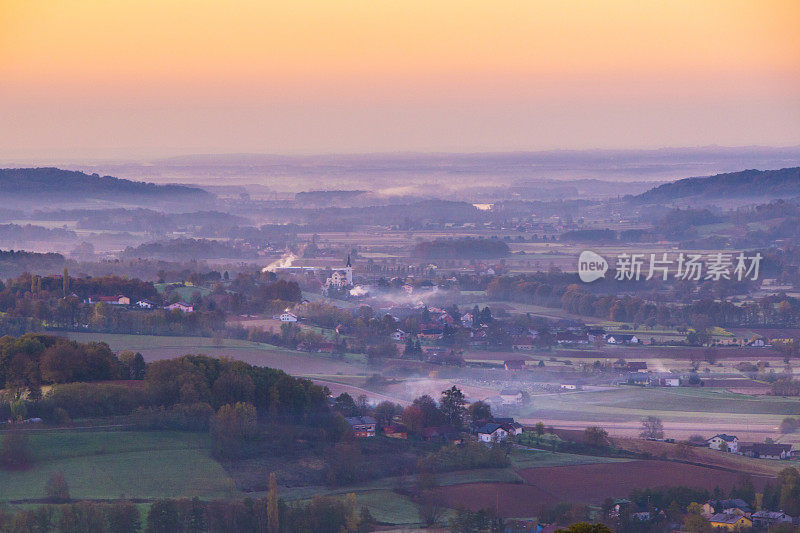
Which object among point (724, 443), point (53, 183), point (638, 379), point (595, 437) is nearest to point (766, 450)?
point (724, 443)

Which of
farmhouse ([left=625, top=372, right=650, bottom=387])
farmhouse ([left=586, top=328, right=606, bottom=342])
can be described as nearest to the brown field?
farmhouse ([left=625, top=372, right=650, bottom=387])

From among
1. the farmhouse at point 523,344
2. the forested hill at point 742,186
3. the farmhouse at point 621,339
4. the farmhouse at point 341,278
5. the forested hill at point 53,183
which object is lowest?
the farmhouse at point 523,344

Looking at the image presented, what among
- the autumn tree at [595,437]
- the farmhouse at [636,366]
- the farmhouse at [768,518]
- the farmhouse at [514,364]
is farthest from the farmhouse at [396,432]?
the farmhouse at [636,366]

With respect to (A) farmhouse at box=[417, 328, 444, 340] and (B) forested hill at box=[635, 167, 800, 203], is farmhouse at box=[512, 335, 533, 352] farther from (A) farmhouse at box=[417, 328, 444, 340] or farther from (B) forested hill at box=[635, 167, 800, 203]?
(B) forested hill at box=[635, 167, 800, 203]

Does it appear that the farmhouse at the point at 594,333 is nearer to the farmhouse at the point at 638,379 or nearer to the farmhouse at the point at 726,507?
the farmhouse at the point at 638,379

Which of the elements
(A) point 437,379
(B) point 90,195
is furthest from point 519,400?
(B) point 90,195

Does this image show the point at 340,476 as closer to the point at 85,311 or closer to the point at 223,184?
the point at 85,311

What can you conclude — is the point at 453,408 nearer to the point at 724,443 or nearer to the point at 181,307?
the point at 724,443
